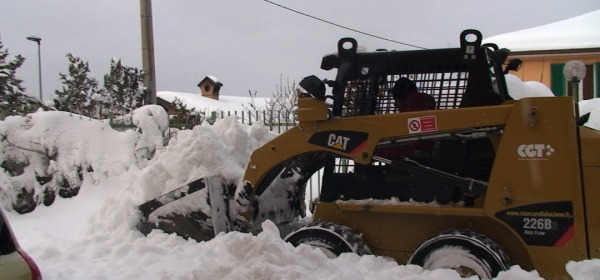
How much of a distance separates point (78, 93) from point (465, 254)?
1152 cm

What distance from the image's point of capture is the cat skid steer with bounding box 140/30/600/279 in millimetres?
3949

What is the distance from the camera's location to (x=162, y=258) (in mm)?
4789

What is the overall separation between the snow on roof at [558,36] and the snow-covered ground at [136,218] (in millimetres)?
8796

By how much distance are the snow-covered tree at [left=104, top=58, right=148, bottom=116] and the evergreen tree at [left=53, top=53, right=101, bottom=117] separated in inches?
17.3

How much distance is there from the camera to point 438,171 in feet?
14.4

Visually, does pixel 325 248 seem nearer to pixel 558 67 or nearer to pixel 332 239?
pixel 332 239

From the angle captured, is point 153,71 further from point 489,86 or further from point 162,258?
point 489,86

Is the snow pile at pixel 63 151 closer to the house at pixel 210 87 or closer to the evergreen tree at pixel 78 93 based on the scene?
the evergreen tree at pixel 78 93

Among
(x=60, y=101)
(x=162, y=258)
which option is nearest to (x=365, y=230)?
(x=162, y=258)

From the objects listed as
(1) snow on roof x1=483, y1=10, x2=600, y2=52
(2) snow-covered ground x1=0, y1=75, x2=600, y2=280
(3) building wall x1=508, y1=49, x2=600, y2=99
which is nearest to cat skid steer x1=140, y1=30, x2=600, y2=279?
(2) snow-covered ground x1=0, y1=75, x2=600, y2=280

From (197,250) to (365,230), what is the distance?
152 centimetres

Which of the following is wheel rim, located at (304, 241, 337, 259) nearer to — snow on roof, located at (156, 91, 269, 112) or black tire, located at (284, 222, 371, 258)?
black tire, located at (284, 222, 371, 258)

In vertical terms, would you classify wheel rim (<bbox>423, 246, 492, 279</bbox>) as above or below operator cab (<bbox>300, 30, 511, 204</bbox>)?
below

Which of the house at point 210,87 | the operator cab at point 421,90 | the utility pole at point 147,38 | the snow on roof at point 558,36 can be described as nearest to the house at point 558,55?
the snow on roof at point 558,36
